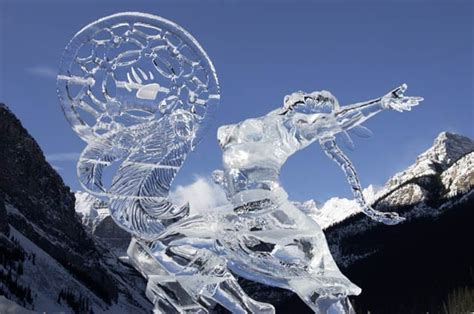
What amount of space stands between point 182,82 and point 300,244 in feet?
6.56

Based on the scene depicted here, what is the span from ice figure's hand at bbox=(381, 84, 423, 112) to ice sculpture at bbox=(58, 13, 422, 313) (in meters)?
0.23

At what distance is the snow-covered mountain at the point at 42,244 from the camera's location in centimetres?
3791

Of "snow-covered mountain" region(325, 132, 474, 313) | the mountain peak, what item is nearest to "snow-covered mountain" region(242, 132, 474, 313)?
"snow-covered mountain" region(325, 132, 474, 313)

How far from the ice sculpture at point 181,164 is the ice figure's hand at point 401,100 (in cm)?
Result: 23

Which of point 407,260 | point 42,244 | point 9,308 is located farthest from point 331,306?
point 407,260

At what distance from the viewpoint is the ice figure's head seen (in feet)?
20.1

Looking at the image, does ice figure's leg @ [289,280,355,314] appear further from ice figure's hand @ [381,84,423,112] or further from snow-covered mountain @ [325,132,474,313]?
snow-covered mountain @ [325,132,474,313]

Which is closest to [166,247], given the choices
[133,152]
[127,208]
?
[127,208]

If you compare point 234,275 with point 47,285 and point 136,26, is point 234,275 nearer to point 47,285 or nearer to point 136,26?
point 136,26

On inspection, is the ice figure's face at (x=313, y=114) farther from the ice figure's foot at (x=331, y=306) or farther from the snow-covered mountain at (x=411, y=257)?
the snow-covered mountain at (x=411, y=257)

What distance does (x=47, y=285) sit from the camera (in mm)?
40500

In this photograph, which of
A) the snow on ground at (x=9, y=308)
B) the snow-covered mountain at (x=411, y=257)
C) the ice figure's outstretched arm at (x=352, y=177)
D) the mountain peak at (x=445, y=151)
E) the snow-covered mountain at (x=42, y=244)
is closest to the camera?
the ice figure's outstretched arm at (x=352, y=177)

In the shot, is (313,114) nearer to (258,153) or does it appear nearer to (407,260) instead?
(258,153)

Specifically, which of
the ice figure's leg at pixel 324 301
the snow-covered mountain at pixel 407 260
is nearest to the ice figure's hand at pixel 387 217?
the ice figure's leg at pixel 324 301
